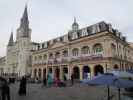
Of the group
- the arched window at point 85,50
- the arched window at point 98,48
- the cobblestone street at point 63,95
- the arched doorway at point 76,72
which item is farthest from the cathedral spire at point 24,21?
the cobblestone street at point 63,95

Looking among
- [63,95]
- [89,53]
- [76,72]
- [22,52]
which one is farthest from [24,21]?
[63,95]

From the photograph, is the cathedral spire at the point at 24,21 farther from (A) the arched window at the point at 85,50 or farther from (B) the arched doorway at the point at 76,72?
(A) the arched window at the point at 85,50

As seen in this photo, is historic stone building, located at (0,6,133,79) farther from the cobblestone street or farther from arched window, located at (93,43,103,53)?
the cobblestone street

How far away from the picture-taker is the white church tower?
185 ft

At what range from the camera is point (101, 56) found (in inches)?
1159

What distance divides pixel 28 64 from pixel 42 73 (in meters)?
13.6

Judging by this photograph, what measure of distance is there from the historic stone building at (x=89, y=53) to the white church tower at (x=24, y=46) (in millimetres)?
15338

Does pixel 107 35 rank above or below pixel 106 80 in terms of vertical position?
above

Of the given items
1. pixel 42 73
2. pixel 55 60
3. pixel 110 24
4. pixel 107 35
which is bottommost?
pixel 42 73

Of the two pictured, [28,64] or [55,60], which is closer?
[55,60]

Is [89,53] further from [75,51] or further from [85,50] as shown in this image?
[75,51]

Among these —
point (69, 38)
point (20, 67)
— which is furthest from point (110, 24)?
point (20, 67)

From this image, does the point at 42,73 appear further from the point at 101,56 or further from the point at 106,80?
the point at 106,80

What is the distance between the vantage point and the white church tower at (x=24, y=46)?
185 feet
